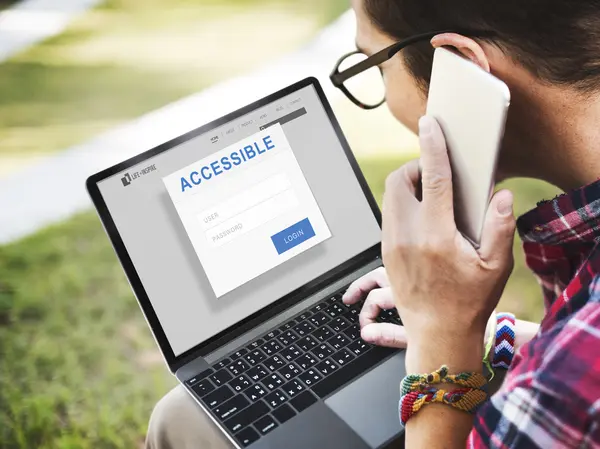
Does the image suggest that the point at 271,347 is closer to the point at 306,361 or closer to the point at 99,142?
the point at 306,361

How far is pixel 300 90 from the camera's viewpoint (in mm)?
1124

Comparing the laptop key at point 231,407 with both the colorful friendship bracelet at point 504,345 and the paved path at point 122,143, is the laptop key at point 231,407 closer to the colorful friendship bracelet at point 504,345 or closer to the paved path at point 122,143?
the colorful friendship bracelet at point 504,345

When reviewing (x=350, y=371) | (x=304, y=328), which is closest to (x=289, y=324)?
(x=304, y=328)

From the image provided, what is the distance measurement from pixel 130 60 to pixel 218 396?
2.23 metres

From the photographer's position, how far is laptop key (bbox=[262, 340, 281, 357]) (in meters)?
1.02

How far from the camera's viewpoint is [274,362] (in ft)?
3.30

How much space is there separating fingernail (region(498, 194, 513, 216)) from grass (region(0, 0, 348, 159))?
77.4 inches

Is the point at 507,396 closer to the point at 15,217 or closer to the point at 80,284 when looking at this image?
the point at 80,284

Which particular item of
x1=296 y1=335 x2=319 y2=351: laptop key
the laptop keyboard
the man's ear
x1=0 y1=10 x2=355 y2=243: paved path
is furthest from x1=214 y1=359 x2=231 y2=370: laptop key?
x1=0 y1=10 x2=355 y2=243: paved path

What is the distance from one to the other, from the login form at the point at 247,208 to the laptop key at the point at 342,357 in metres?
0.17

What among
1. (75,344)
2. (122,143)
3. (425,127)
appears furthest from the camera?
(122,143)

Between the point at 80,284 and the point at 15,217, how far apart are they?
0.41 metres

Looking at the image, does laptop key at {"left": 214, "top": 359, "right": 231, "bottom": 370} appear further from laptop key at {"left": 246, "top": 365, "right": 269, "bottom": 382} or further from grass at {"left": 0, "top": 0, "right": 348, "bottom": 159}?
grass at {"left": 0, "top": 0, "right": 348, "bottom": 159}

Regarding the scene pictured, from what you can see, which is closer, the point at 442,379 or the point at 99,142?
the point at 442,379
